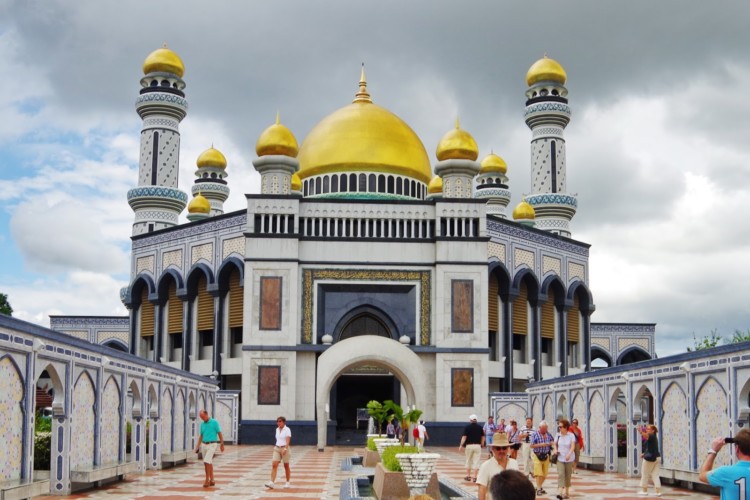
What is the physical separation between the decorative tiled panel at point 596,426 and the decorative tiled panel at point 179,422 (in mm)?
9298

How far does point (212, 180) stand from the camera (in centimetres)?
5025

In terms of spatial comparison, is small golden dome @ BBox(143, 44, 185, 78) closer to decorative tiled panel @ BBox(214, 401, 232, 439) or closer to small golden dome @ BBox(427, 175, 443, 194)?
small golden dome @ BBox(427, 175, 443, 194)

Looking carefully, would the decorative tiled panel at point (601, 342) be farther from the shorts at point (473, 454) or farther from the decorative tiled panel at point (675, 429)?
the shorts at point (473, 454)

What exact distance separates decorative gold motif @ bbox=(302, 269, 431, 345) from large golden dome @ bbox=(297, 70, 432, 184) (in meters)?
7.25

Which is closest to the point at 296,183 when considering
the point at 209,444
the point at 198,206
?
the point at 198,206

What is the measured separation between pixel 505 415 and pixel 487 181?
76.2ft

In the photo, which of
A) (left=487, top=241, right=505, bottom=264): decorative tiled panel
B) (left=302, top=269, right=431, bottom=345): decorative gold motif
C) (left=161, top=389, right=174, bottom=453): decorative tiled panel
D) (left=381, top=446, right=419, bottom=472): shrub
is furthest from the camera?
(left=487, top=241, right=505, bottom=264): decorative tiled panel

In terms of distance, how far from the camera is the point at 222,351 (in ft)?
118

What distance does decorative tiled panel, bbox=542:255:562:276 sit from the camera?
130 ft

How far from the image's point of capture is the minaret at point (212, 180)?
163 ft

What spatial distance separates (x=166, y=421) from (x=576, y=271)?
81.9 ft

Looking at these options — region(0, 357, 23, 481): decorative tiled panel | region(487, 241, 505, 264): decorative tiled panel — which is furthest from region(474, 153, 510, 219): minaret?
region(0, 357, 23, 481): decorative tiled panel

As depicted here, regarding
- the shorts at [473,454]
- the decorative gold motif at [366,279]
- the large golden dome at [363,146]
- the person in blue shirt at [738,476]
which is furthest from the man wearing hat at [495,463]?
the large golden dome at [363,146]

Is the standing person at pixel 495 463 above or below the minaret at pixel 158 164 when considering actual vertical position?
below
